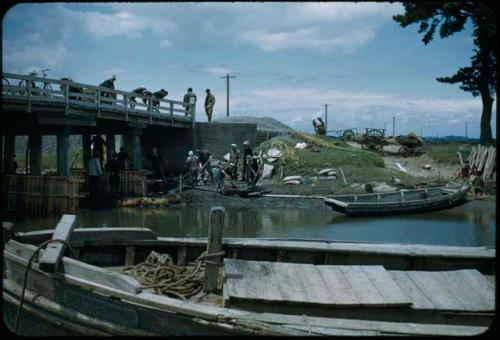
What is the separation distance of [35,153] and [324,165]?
590 inches

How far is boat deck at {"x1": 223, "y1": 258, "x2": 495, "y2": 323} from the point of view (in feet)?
17.6

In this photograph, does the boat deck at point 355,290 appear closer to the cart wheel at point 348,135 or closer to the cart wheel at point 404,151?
the cart wheel at point 404,151

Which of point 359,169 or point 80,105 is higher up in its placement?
point 80,105

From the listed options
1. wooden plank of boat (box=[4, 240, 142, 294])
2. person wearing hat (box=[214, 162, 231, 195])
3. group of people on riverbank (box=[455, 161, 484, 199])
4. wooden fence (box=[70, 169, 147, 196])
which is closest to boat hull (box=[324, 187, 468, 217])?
group of people on riverbank (box=[455, 161, 484, 199])

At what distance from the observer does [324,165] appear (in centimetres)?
2766

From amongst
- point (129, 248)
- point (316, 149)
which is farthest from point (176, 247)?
point (316, 149)

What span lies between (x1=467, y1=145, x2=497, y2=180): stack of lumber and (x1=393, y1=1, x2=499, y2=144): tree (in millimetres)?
4329

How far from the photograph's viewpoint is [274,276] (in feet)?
19.9

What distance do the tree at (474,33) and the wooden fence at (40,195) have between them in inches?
778

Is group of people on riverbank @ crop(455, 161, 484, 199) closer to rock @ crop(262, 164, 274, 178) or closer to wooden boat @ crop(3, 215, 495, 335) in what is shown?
rock @ crop(262, 164, 274, 178)

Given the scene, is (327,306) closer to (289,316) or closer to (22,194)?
(289,316)

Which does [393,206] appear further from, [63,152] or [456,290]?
[456,290]

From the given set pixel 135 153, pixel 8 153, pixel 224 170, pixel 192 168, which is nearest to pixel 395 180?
Result: pixel 224 170

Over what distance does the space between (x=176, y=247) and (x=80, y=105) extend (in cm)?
1320
